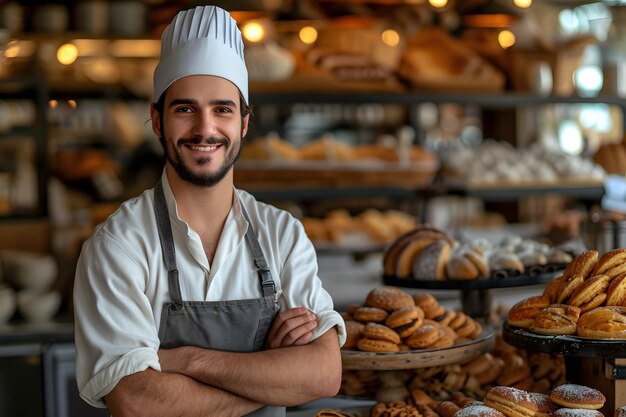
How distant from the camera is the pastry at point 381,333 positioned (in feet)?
6.48

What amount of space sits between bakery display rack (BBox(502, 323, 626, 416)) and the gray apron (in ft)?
1.85

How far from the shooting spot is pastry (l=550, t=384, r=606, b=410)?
165 centimetres

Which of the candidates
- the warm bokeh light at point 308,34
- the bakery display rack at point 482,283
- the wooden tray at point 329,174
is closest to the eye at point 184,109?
the bakery display rack at point 482,283

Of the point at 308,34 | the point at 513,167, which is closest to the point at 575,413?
the point at 513,167

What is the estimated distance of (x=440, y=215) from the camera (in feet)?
21.6

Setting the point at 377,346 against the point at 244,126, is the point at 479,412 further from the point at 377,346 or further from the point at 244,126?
the point at 244,126

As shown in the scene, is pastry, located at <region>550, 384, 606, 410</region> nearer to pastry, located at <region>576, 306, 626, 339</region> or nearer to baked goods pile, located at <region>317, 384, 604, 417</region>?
baked goods pile, located at <region>317, 384, 604, 417</region>

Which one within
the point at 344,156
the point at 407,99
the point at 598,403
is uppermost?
the point at 407,99

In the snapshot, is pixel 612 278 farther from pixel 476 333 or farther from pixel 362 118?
pixel 362 118

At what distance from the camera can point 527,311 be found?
191 centimetres

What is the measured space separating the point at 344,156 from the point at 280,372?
2.77 metres

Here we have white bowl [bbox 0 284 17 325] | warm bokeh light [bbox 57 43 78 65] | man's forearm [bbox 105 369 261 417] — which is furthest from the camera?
warm bokeh light [bbox 57 43 78 65]

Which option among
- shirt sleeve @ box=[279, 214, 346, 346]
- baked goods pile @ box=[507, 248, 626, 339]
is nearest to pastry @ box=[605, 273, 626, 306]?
baked goods pile @ box=[507, 248, 626, 339]

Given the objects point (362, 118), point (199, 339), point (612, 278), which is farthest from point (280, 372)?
point (362, 118)
